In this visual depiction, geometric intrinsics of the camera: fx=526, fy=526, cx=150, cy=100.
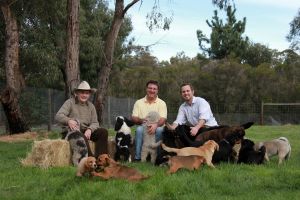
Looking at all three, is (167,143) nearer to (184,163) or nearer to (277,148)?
(184,163)

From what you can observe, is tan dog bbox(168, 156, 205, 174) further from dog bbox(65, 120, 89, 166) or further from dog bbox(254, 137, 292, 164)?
dog bbox(254, 137, 292, 164)

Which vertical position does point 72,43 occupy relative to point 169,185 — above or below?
above

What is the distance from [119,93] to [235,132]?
33166 millimetres

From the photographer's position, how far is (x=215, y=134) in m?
8.60

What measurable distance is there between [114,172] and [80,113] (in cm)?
250

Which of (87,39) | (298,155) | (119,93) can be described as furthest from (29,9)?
(119,93)

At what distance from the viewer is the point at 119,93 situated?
41.3 metres

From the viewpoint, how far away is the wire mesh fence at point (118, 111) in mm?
21109

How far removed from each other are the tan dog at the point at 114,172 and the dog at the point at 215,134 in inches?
67.0

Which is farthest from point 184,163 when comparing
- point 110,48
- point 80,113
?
point 110,48

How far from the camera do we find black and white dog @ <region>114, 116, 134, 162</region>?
929 centimetres

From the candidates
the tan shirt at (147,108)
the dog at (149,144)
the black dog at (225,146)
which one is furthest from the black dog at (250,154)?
the tan shirt at (147,108)

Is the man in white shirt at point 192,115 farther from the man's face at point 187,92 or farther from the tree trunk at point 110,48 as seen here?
the tree trunk at point 110,48

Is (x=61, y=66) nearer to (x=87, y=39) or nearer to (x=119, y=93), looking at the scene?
(x=87, y=39)
